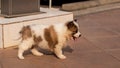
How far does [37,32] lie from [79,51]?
1136 millimetres

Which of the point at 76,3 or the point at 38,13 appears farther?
the point at 76,3

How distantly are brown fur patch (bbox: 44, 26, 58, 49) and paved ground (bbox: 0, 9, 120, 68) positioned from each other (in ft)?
1.11

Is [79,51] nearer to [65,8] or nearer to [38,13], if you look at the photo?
[38,13]

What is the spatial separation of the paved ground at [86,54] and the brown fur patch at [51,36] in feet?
1.11

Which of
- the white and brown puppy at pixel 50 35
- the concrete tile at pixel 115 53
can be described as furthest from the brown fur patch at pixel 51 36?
the concrete tile at pixel 115 53

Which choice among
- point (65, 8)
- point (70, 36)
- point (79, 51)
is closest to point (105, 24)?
point (65, 8)

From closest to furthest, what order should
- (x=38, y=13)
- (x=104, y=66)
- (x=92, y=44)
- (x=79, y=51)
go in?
(x=104, y=66) < (x=79, y=51) < (x=92, y=44) < (x=38, y=13)

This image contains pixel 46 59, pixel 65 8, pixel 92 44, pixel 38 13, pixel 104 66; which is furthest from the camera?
pixel 65 8

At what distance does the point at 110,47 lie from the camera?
22.9 feet

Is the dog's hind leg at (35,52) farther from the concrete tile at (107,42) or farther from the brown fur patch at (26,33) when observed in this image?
the concrete tile at (107,42)

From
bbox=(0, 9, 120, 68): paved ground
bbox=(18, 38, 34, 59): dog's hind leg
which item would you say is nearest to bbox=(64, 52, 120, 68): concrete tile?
bbox=(0, 9, 120, 68): paved ground

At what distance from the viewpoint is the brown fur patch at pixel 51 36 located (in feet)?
19.4

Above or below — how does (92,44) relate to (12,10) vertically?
below

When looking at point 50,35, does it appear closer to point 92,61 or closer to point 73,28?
point 73,28
